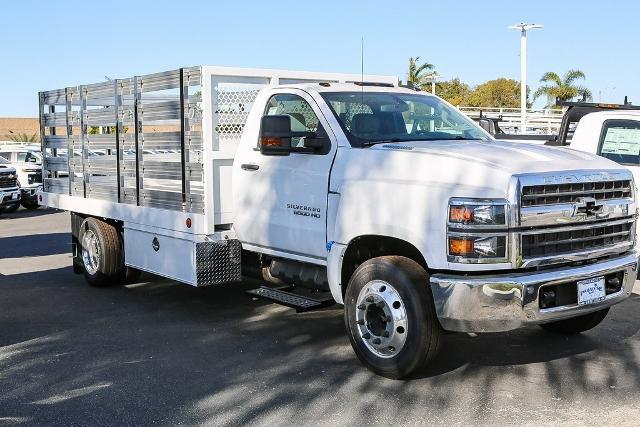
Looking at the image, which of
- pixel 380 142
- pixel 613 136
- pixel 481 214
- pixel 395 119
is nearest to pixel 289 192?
pixel 380 142

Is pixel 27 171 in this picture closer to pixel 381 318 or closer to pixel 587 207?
pixel 381 318

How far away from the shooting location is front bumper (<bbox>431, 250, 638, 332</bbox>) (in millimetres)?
5023

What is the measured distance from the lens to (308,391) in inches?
212

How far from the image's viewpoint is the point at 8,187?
66.6 ft

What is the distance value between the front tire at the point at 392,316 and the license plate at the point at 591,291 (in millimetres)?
997

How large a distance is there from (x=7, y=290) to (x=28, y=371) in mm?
3703

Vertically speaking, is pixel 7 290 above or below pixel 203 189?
below

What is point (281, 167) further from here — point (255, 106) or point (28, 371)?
point (28, 371)

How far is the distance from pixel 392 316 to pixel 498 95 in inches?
2590

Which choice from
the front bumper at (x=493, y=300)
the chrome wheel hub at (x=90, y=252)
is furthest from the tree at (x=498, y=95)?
the front bumper at (x=493, y=300)

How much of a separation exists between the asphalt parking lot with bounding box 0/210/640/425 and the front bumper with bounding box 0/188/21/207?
41.3 ft

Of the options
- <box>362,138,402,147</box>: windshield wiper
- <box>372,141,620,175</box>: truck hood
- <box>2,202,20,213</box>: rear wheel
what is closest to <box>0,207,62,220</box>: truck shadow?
<box>2,202,20,213</box>: rear wheel

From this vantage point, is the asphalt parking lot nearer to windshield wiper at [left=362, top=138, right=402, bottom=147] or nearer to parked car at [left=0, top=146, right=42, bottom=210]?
windshield wiper at [left=362, top=138, right=402, bottom=147]

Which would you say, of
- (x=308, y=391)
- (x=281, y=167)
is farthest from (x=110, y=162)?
(x=308, y=391)
